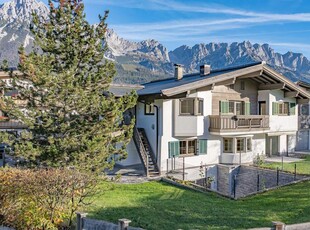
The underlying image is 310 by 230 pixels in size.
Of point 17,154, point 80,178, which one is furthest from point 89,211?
point 17,154

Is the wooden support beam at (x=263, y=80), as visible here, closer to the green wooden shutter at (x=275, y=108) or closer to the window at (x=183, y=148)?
the green wooden shutter at (x=275, y=108)

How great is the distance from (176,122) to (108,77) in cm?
742

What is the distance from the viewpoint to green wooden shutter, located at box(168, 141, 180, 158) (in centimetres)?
2036

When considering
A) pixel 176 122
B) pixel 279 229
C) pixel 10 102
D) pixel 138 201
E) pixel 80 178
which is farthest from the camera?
pixel 176 122

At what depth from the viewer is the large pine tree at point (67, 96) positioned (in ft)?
41.4

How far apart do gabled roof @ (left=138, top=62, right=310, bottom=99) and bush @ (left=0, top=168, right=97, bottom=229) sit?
1006cm

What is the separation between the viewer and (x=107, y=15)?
13.9 metres

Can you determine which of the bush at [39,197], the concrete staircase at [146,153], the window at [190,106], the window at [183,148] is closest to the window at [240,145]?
the window at [190,106]

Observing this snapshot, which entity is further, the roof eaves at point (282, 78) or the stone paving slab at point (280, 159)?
the stone paving slab at point (280, 159)

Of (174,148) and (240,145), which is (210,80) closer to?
(174,148)

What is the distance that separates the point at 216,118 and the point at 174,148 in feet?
12.0

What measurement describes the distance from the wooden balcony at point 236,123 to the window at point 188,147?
1.58 metres

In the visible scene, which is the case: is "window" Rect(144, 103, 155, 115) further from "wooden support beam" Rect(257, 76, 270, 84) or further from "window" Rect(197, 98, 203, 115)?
"wooden support beam" Rect(257, 76, 270, 84)

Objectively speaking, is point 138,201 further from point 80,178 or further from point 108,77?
point 108,77
